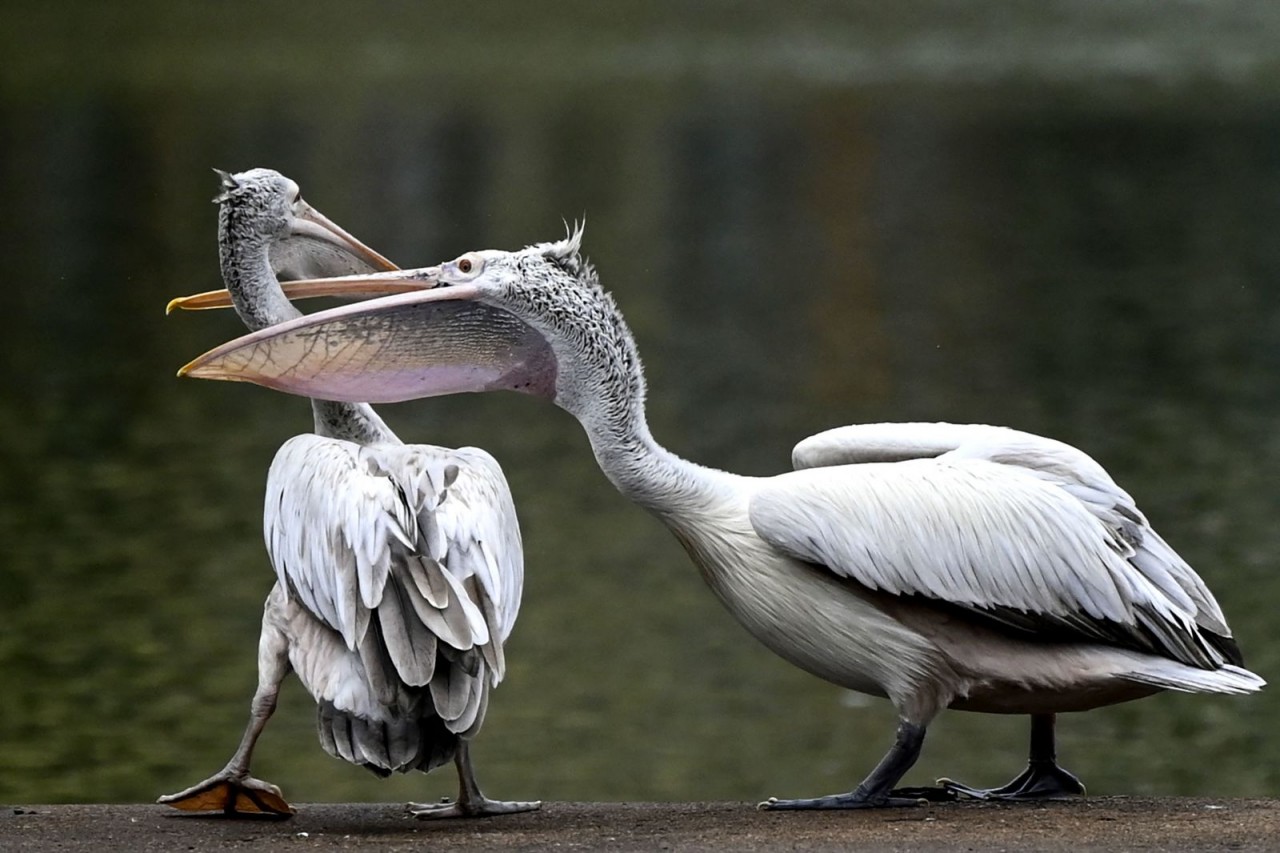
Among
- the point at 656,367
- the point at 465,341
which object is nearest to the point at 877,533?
the point at 465,341

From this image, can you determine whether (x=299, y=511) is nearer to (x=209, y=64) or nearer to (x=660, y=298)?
Answer: (x=660, y=298)

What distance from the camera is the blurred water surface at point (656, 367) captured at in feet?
26.3

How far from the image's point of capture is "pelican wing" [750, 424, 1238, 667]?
4.27 m

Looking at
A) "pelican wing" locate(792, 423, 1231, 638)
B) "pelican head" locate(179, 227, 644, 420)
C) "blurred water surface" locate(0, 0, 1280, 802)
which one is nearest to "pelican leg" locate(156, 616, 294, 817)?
"pelican head" locate(179, 227, 644, 420)

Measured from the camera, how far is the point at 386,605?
411 cm

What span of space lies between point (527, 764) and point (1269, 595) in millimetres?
3842

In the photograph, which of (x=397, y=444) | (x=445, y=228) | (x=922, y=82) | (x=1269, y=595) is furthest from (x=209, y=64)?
(x=397, y=444)

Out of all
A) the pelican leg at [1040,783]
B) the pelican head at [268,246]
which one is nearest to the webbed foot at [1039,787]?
the pelican leg at [1040,783]

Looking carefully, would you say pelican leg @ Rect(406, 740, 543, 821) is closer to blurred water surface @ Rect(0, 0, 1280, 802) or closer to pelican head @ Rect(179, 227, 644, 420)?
pelican head @ Rect(179, 227, 644, 420)

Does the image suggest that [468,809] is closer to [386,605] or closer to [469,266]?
[386,605]

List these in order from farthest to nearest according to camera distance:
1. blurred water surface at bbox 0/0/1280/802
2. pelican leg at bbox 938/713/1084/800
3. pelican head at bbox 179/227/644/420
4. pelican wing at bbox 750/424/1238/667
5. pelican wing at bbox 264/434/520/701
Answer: blurred water surface at bbox 0/0/1280/802, pelican leg at bbox 938/713/1084/800, pelican head at bbox 179/227/644/420, pelican wing at bbox 750/424/1238/667, pelican wing at bbox 264/434/520/701

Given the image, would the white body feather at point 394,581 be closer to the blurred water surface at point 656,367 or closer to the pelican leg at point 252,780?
the pelican leg at point 252,780

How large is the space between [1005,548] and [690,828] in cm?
89

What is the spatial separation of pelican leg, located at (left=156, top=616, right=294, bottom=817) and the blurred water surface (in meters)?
2.89
